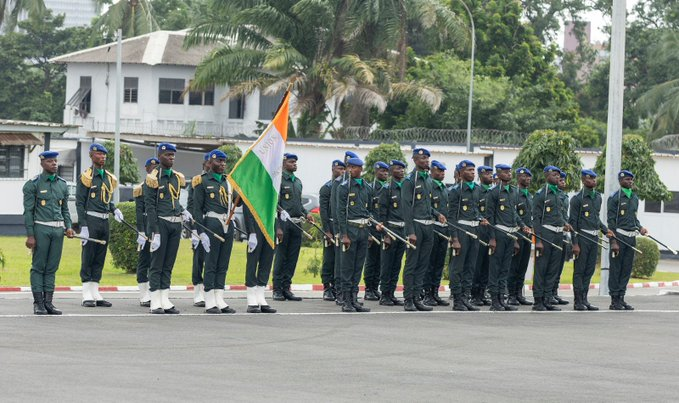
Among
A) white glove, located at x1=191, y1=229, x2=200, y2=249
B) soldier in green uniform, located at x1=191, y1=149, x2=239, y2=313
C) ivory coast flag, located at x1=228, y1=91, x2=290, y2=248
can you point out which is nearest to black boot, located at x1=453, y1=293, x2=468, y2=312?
ivory coast flag, located at x1=228, y1=91, x2=290, y2=248

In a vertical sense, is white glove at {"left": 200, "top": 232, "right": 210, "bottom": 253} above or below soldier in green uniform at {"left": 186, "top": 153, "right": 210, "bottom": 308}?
above

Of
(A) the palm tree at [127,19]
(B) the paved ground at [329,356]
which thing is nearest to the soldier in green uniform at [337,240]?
(B) the paved ground at [329,356]

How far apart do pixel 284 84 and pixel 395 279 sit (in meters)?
27.2

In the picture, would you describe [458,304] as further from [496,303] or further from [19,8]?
[19,8]

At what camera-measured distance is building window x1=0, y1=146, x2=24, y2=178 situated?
39.7 m

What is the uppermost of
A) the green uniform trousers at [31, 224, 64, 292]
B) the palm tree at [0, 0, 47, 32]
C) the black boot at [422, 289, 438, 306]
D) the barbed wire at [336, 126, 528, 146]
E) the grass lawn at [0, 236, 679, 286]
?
the palm tree at [0, 0, 47, 32]

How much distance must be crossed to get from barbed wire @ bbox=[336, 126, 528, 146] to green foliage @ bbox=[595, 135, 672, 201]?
14.0 meters

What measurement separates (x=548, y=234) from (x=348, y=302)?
11.1 feet

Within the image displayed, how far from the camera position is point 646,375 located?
12.4 m

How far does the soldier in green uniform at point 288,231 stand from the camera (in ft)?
62.7

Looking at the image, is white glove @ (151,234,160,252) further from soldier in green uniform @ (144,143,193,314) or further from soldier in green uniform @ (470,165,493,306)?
soldier in green uniform @ (470,165,493,306)

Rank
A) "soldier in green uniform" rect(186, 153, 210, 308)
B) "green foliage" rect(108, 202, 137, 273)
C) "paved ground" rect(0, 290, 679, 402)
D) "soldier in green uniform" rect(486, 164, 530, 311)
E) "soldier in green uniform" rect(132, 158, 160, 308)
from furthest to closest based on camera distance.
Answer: "green foliage" rect(108, 202, 137, 273) → "soldier in green uniform" rect(486, 164, 530, 311) → "soldier in green uniform" rect(186, 153, 210, 308) → "soldier in green uniform" rect(132, 158, 160, 308) → "paved ground" rect(0, 290, 679, 402)

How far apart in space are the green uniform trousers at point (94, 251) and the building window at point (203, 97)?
1526 inches

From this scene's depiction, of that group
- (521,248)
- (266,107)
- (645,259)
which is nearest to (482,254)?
(521,248)
